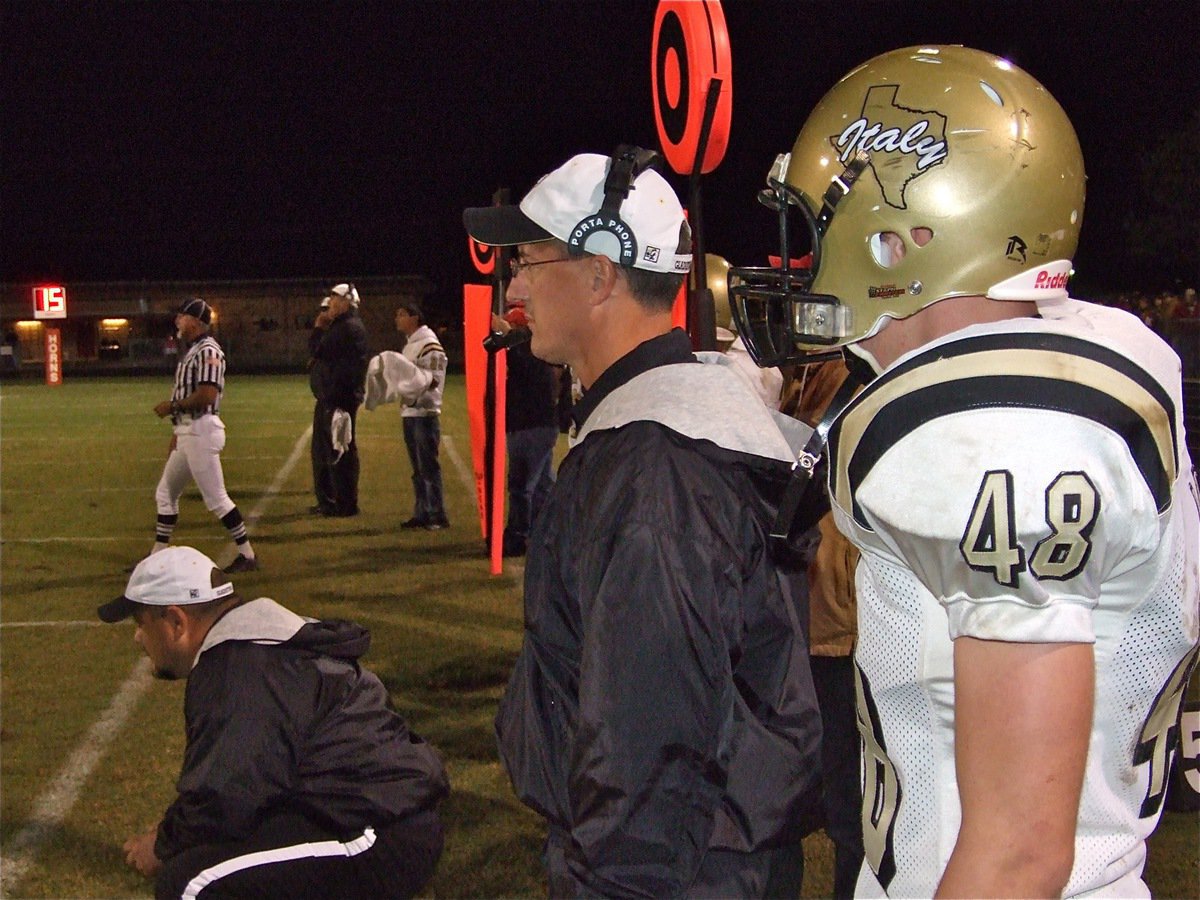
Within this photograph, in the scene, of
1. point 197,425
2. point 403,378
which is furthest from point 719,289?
point 403,378

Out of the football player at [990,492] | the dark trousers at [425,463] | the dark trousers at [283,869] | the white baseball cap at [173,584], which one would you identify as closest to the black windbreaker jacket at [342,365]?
the dark trousers at [425,463]

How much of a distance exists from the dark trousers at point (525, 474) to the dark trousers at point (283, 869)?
5777 mm

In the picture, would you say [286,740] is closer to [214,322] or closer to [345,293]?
[345,293]

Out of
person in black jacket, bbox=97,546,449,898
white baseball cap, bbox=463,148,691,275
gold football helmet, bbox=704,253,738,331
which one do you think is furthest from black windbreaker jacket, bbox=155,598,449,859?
gold football helmet, bbox=704,253,738,331

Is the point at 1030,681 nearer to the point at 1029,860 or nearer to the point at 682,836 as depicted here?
the point at 1029,860

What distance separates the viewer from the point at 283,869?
3.17 meters

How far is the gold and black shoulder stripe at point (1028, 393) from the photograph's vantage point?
1139 millimetres

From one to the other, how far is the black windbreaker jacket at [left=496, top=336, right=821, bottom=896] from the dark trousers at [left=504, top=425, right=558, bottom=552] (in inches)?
283

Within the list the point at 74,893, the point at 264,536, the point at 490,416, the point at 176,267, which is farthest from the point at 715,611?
the point at 176,267

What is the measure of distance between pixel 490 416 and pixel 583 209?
5.19 metres

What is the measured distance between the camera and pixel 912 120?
148cm

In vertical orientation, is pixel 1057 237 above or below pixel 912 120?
below

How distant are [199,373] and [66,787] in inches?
170

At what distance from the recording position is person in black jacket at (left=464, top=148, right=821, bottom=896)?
159 centimetres
